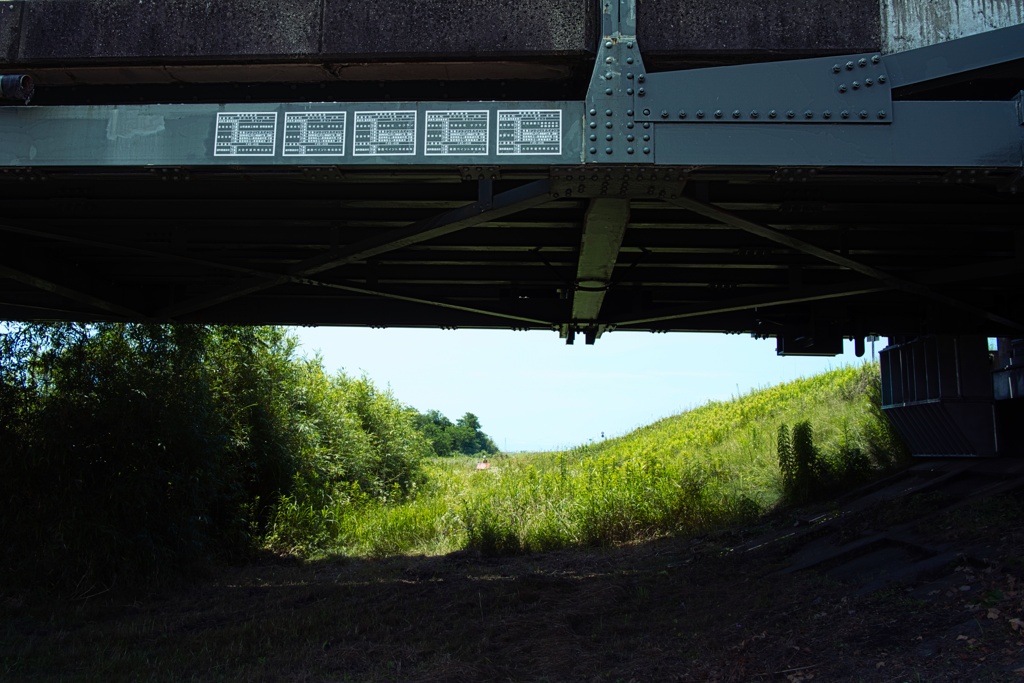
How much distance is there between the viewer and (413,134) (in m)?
5.70

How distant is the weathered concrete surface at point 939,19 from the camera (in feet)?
19.2

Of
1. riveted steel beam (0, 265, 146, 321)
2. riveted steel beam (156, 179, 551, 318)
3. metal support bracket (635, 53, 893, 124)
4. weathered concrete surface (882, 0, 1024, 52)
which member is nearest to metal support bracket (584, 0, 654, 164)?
metal support bracket (635, 53, 893, 124)

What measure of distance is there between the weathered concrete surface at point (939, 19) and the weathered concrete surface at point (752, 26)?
5.0 inches

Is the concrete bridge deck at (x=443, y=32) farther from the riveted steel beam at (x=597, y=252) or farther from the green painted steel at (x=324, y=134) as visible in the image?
the riveted steel beam at (x=597, y=252)

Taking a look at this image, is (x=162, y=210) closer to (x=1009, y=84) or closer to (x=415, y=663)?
(x=415, y=663)

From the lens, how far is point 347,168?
5777 mm

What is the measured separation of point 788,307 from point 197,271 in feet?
25.6

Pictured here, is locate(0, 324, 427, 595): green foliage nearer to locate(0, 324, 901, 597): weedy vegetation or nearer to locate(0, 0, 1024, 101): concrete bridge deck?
locate(0, 324, 901, 597): weedy vegetation

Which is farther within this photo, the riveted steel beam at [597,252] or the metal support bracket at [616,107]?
the riveted steel beam at [597,252]

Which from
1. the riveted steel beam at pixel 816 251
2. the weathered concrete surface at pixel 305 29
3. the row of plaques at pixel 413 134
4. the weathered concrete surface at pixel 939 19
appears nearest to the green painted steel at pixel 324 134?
the row of plaques at pixel 413 134

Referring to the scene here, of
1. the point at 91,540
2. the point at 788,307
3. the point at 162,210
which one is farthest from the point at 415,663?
the point at 788,307

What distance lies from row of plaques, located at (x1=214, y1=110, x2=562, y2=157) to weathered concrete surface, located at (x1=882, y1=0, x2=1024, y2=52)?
2410 millimetres

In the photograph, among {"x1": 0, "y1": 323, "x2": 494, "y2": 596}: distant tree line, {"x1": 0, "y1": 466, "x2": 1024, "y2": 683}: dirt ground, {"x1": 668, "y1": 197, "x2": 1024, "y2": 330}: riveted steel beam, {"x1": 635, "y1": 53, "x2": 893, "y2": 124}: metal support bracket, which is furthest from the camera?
{"x1": 0, "y1": 323, "x2": 494, "y2": 596}: distant tree line

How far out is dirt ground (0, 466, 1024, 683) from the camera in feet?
21.0
